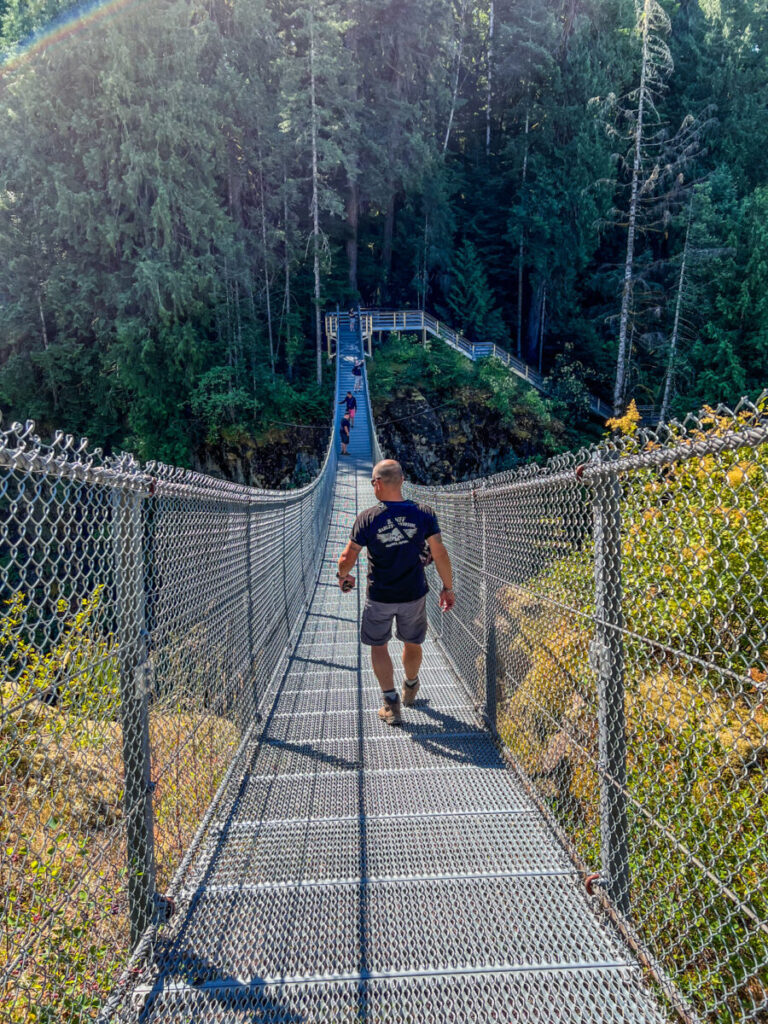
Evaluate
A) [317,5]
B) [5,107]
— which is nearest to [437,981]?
[5,107]

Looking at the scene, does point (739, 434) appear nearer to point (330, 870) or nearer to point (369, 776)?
point (330, 870)

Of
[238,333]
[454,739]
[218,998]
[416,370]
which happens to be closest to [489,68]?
[416,370]

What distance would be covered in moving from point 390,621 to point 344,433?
12475 mm

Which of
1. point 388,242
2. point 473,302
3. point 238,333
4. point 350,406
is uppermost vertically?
point 388,242

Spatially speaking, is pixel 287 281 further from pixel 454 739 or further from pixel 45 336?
pixel 454 739

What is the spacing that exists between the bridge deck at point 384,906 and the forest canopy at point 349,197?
1517 centimetres

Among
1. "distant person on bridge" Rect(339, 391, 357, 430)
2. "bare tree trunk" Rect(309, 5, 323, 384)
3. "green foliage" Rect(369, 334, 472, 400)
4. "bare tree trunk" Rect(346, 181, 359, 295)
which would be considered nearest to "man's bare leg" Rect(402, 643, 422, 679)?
"distant person on bridge" Rect(339, 391, 357, 430)

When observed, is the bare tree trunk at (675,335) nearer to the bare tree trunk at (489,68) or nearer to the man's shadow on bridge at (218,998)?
the bare tree trunk at (489,68)

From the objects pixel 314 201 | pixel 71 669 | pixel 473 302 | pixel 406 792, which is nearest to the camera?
pixel 71 669

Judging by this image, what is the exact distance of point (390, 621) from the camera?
3.28 metres

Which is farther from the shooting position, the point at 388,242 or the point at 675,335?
the point at 388,242

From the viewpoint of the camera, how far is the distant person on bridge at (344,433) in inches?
601

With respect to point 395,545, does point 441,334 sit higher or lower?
higher

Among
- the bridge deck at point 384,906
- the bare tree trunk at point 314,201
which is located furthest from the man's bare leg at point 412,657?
the bare tree trunk at point 314,201
